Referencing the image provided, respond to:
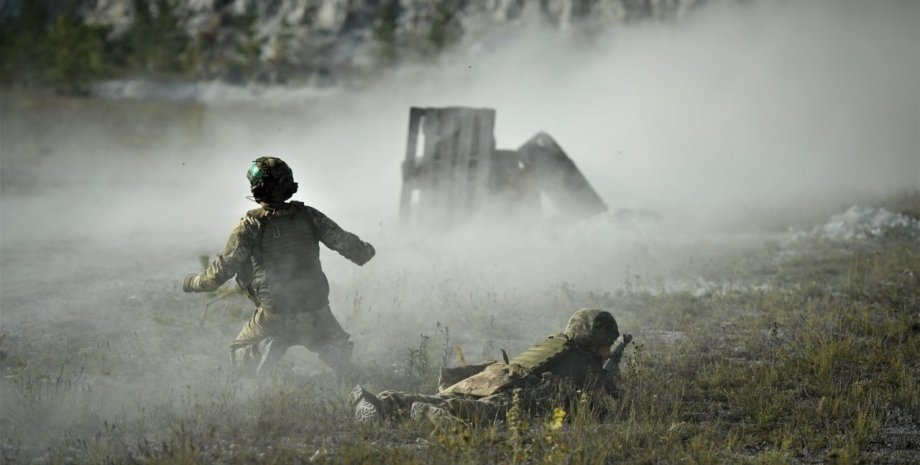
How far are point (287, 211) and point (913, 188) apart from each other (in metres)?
12.9

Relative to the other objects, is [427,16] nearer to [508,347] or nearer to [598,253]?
[598,253]

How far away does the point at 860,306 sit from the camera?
284 inches

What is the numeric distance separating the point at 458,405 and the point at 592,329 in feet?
3.19

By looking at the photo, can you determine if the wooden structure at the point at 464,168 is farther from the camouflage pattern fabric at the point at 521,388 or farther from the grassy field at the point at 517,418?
the camouflage pattern fabric at the point at 521,388

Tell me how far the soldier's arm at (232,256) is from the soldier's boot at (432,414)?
4.83ft

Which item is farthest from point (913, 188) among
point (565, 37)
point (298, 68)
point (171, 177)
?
point (298, 68)

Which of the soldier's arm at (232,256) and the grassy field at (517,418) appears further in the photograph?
the soldier's arm at (232,256)

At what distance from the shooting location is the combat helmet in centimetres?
492

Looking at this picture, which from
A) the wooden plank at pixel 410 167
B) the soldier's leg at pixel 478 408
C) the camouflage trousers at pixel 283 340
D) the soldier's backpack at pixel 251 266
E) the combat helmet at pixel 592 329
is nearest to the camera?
the soldier's leg at pixel 478 408

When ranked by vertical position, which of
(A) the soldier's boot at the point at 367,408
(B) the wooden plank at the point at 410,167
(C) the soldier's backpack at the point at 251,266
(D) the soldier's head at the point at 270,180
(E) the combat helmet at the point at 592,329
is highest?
(B) the wooden plank at the point at 410,167

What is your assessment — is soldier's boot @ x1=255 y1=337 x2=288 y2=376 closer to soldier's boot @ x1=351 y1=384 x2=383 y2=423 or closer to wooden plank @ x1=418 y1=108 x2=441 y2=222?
soldier's boot @ x1=351 y1=384 x2=383 y2=423

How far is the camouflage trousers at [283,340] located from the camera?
5.25m

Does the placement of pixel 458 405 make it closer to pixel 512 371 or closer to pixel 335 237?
pixel 512 371

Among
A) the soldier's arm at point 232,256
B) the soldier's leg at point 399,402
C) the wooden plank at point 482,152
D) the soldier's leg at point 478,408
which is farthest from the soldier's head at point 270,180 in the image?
the wooden plank at point 482,152
